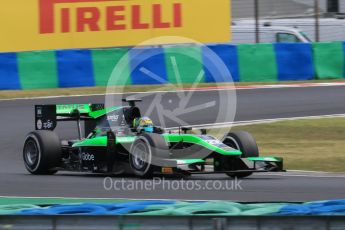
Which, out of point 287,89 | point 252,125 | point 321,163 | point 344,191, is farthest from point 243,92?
point 344,191

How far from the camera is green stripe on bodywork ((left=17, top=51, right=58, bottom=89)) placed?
846 inches

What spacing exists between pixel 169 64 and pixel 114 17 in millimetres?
2320

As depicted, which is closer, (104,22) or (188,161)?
(188,161)

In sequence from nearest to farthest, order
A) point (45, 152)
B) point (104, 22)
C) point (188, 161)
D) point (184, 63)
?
point (188, 161)
point (45, 152)
point (184, 63)
point (104, 22)

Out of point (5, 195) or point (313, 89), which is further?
point (313, 89)

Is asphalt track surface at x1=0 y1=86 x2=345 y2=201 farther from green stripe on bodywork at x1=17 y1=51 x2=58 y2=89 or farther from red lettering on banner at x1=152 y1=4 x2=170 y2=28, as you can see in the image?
red lettering on banner at x1=152 y1=4 x2=170 y2=28

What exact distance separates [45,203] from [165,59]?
12811 millimetres

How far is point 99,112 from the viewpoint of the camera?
1280 cm

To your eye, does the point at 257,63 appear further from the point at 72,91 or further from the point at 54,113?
the point at 54,113

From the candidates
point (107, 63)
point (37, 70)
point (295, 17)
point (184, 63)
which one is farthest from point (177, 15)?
point (295, 17)

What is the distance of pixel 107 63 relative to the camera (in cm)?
2228

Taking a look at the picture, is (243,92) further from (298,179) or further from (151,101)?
(298,179)

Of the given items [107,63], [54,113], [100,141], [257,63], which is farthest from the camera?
[257,63]

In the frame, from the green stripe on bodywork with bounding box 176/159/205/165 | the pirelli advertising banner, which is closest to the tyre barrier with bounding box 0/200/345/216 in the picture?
the green stripe on bodywork with bounding box 176/159/205/165
